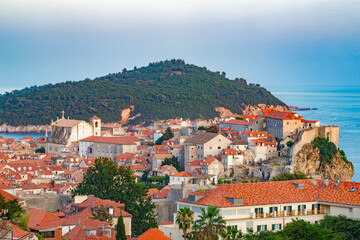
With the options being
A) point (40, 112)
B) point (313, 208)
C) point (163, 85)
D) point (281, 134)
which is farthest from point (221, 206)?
point (163, 85)

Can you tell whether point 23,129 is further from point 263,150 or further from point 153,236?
point 153,236

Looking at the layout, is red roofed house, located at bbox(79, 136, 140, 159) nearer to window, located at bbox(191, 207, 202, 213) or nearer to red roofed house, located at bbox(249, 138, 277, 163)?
red roofed house, located at bbox(249, 138, 277, 163)

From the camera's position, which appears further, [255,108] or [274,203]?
[255,108]

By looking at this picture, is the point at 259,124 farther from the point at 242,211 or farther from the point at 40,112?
the point at 40,112

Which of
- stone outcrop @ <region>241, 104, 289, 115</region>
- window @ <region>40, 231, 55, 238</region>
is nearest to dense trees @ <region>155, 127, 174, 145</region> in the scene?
window @ <region>40, 231, 55, 238</region>

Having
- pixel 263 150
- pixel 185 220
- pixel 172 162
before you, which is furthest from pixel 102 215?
pixel 172 162

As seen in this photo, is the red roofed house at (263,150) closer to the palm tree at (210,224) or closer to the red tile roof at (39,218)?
the red tile roof at (39,218)

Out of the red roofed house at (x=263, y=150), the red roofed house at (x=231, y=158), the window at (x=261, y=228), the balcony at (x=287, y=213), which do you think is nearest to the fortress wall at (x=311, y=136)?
the red roofed house at (x=263, y=150)
